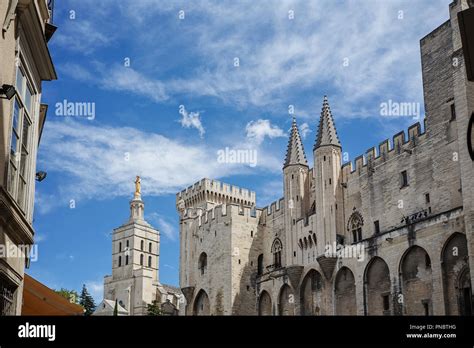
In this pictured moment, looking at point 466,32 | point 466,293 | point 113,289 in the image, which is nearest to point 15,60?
point 466,32

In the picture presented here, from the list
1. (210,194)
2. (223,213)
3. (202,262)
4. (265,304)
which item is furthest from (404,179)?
(210,194)

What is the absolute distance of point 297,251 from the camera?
1711 inches

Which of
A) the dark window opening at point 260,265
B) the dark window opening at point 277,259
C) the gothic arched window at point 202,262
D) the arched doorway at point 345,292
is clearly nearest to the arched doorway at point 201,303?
the gothic arched window at point 202,262

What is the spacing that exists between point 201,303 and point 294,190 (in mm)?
12069

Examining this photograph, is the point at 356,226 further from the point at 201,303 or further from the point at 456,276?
the point at 201,303

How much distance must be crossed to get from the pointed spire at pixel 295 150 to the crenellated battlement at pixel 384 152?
4698 mm

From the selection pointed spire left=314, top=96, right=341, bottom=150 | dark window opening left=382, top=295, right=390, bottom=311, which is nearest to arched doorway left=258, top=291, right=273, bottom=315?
pointed spire left=314, top=96, right=341, bottom=150

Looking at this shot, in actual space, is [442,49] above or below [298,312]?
above

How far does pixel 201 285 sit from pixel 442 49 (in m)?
25.2

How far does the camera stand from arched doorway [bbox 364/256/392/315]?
3409 cm

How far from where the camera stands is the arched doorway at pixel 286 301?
140 ft

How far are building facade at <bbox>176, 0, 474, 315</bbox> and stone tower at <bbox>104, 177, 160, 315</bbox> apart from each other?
23.6 metres
